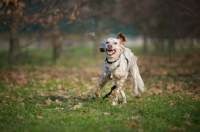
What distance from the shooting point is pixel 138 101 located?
7.24 meters

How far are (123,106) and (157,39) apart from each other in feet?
81.0

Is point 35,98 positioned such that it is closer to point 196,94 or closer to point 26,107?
point 26,107

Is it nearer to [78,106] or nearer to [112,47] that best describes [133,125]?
[78,106]

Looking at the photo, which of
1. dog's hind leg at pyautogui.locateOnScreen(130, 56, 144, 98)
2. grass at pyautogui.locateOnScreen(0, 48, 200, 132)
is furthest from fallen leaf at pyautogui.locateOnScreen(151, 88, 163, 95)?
dog's hind leg at pyautogui.locateOnScreen(130, 56, 144, 98)

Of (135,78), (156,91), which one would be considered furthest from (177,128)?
(156,91)

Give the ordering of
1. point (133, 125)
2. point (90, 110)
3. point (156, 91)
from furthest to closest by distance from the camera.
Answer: point (156, 91), point (90, 110), point (133, 125)

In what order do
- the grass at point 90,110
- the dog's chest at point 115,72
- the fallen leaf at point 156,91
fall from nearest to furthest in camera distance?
the grass at point 90,110, the dog's chest at point 115,72, the fallen leaf at point 156,91

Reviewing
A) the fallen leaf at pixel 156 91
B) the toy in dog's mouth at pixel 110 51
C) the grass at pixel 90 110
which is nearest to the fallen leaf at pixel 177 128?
the grass at pixel 90 110

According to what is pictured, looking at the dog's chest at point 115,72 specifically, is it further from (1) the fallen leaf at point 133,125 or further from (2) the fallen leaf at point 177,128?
(2) the fallen leaf at point 177,128

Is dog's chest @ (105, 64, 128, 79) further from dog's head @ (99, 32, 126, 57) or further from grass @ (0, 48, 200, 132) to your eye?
grass @ (0, 48, 200, 132)

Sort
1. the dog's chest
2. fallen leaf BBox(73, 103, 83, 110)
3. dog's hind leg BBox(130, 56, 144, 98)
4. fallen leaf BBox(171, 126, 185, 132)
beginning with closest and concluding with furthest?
fallen leaf BBox(171, 126, 185, 132) < fallen leaf BBox(73, 103, 83, 110) < the dog's chest < dog's hind leg BBox(130, 56, 144, 98)

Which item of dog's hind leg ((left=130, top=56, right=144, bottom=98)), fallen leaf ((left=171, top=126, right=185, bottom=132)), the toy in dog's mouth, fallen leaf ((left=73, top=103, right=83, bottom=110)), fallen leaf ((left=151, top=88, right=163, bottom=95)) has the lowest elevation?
fallen leaf ((left=171, top=126, right=185, bottom=132))

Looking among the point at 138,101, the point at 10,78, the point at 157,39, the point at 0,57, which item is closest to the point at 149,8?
the point at 157,39

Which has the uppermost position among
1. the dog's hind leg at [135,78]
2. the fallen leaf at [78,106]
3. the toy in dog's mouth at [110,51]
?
the toy in dog's mouth at [110,51]
